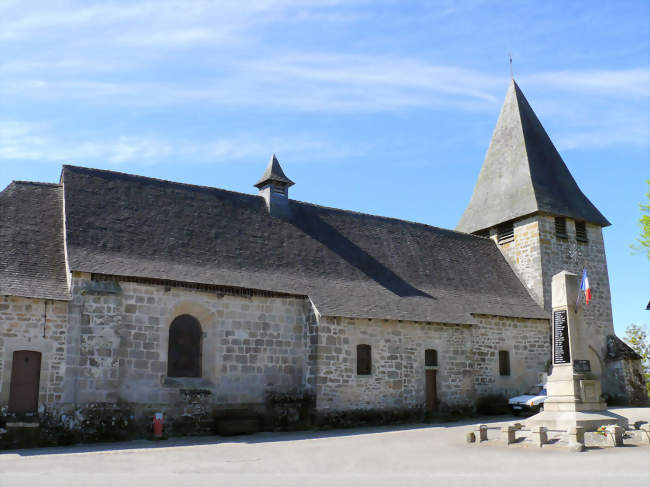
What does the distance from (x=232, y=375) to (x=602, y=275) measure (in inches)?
703

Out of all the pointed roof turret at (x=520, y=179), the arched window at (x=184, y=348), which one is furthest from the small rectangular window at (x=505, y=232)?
the arched window at (x=184, y=348)

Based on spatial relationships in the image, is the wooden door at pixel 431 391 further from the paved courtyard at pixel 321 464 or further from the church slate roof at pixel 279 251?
the paved courtyard at pixel 321 464

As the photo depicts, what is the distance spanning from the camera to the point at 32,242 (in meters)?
16.3

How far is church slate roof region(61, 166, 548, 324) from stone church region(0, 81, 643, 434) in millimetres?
60

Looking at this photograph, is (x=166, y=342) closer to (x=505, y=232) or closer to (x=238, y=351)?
(x=238, y=351)

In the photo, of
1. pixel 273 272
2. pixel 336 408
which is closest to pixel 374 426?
pixel 336 408

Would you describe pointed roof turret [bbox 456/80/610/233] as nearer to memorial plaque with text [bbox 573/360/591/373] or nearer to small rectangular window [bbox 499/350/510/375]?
small rectangular window [bbox 499/350/510/375]

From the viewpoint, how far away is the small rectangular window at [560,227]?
26.0 metres

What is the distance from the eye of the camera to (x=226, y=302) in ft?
57.0

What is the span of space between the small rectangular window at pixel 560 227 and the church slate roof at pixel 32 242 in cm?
1948

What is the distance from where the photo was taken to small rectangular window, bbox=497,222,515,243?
87.6ft

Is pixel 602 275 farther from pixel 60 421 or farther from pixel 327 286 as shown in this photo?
pixel 60 421

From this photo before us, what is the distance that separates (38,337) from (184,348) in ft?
12.4

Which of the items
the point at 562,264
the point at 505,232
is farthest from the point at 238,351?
the point at 562,264
